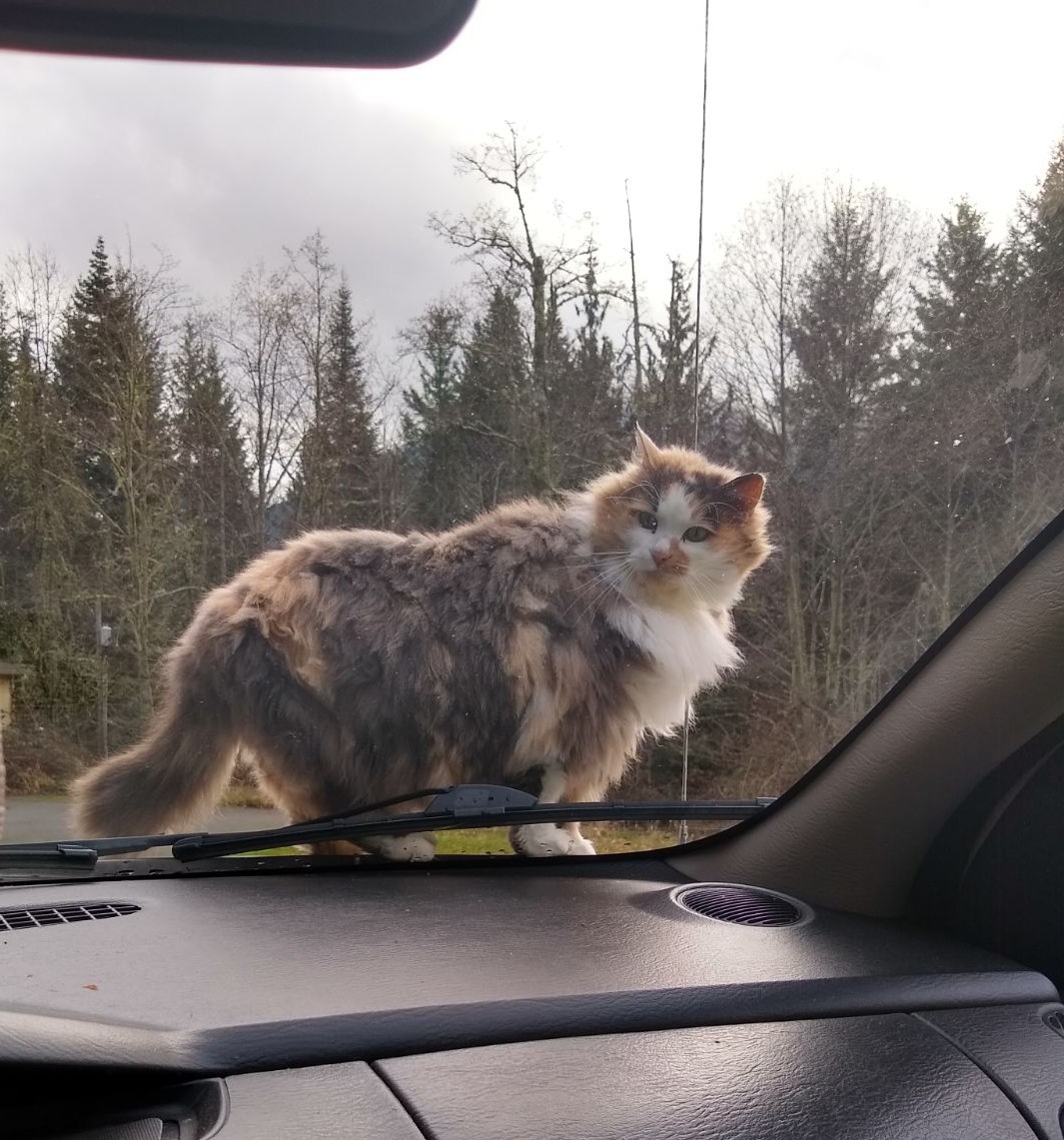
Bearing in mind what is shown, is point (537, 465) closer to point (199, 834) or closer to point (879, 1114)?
point (199, 834)

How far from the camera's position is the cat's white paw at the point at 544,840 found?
320 centimetres

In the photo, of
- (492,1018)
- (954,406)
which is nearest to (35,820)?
(492,1018)

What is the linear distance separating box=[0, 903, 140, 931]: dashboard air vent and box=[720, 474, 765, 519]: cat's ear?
6.18ft

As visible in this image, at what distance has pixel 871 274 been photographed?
3041 millimetres

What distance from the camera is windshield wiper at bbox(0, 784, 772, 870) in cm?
287

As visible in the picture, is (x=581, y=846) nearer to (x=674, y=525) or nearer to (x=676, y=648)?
(x=676, y=648)

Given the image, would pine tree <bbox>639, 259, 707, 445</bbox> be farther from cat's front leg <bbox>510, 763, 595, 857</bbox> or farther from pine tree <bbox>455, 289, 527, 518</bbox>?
cat's front leg <bbox>510, 763, 595, 857</bbox>

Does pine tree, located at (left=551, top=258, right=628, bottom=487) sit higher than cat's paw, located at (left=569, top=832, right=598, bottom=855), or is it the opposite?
pine tree, located at (left=551, top=258, right=628, bottom=487)

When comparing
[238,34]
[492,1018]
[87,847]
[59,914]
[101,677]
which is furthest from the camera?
[101,677]

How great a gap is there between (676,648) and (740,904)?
730 mm

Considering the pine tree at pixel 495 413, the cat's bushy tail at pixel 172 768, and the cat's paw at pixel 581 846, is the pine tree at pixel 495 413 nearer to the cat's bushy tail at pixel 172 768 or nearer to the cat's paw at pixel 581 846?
the cat's bushy tail at pixel 172 768

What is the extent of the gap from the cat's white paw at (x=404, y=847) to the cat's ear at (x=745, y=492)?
129 cm

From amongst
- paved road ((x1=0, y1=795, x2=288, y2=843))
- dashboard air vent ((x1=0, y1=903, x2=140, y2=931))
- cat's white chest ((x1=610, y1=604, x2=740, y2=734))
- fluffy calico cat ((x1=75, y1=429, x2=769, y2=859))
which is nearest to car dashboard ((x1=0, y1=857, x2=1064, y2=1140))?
dashboard air vent ((x1=0, y1=903, x2=140, y2=931))

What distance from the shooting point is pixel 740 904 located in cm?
296
